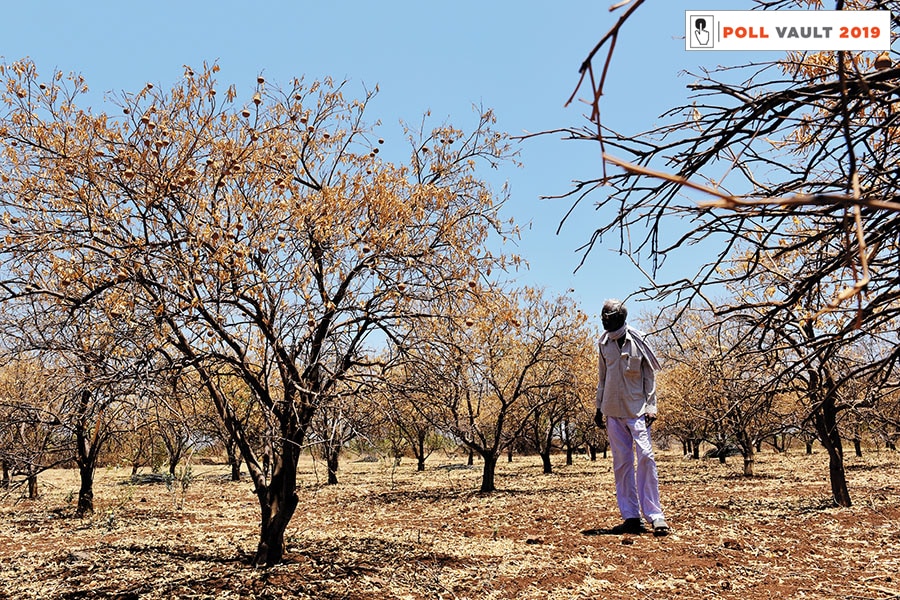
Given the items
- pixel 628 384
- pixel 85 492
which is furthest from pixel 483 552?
pixel 85 492

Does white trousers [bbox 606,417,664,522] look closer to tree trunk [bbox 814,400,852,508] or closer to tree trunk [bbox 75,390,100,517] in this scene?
tree trunk [bbox 814,400,852,508]

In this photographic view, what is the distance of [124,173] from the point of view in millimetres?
3859

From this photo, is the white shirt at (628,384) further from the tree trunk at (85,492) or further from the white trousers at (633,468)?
the tree trunk at (85,492)

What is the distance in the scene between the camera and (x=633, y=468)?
5.67m

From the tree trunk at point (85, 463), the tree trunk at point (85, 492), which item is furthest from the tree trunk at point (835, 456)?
the tree trunk at point (85, 492)

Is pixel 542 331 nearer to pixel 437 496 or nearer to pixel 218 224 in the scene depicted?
pixel 437 496

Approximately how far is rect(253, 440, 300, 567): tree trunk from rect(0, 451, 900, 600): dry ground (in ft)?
0.44

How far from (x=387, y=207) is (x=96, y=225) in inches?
79.4

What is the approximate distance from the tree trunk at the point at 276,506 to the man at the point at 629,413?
112 inches

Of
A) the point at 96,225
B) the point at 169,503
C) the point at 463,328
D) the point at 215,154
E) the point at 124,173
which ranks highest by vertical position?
the point at 215,154

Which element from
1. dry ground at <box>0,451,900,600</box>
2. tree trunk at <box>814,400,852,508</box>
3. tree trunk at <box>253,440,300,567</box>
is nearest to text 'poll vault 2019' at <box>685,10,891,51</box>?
dry ground at <box>0,451,900,600</box>

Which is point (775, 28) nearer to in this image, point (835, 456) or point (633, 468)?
point (633, 468)

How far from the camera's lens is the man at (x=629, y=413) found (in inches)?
217

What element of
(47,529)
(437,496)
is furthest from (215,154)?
(437,496)
